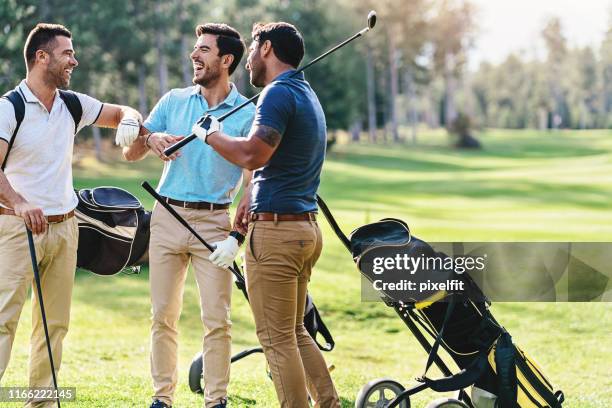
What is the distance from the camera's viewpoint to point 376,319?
11195 millimetres

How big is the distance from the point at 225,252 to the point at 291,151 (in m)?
0.69

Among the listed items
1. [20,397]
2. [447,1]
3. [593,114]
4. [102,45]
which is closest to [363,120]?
[447,1]

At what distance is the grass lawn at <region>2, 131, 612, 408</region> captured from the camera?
6543 mm

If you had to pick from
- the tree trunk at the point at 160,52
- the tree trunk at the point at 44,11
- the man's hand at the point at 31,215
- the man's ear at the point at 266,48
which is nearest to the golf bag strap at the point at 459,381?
the man's ear at the point at 266,48

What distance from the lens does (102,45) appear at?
44062mm

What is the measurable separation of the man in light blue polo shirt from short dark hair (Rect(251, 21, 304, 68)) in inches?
28.4

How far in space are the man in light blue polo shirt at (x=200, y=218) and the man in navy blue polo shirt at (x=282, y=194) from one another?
0.66 m

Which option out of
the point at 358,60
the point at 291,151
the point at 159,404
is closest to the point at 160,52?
the point at 358,60

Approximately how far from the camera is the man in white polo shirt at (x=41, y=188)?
14.7 ft

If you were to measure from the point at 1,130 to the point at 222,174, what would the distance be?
1.09 m

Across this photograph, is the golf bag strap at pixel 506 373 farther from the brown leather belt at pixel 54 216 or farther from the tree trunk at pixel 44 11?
the tree trunk at pixel 44 11

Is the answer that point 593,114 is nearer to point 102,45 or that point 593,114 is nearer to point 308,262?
point 102,45

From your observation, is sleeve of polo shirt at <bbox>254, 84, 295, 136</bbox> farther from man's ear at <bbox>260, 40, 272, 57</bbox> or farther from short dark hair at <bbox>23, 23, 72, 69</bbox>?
short dark hair at <bbox>23, 23, 72, 69</bbox>

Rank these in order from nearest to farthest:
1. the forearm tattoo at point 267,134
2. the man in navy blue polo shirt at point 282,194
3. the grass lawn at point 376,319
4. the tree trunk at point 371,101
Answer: the forearm tattoo at point 267,134, the man in navy blue polo shirt at point 282,194, the grass lawn at point 376,319, the tree trunk at point 371,101
